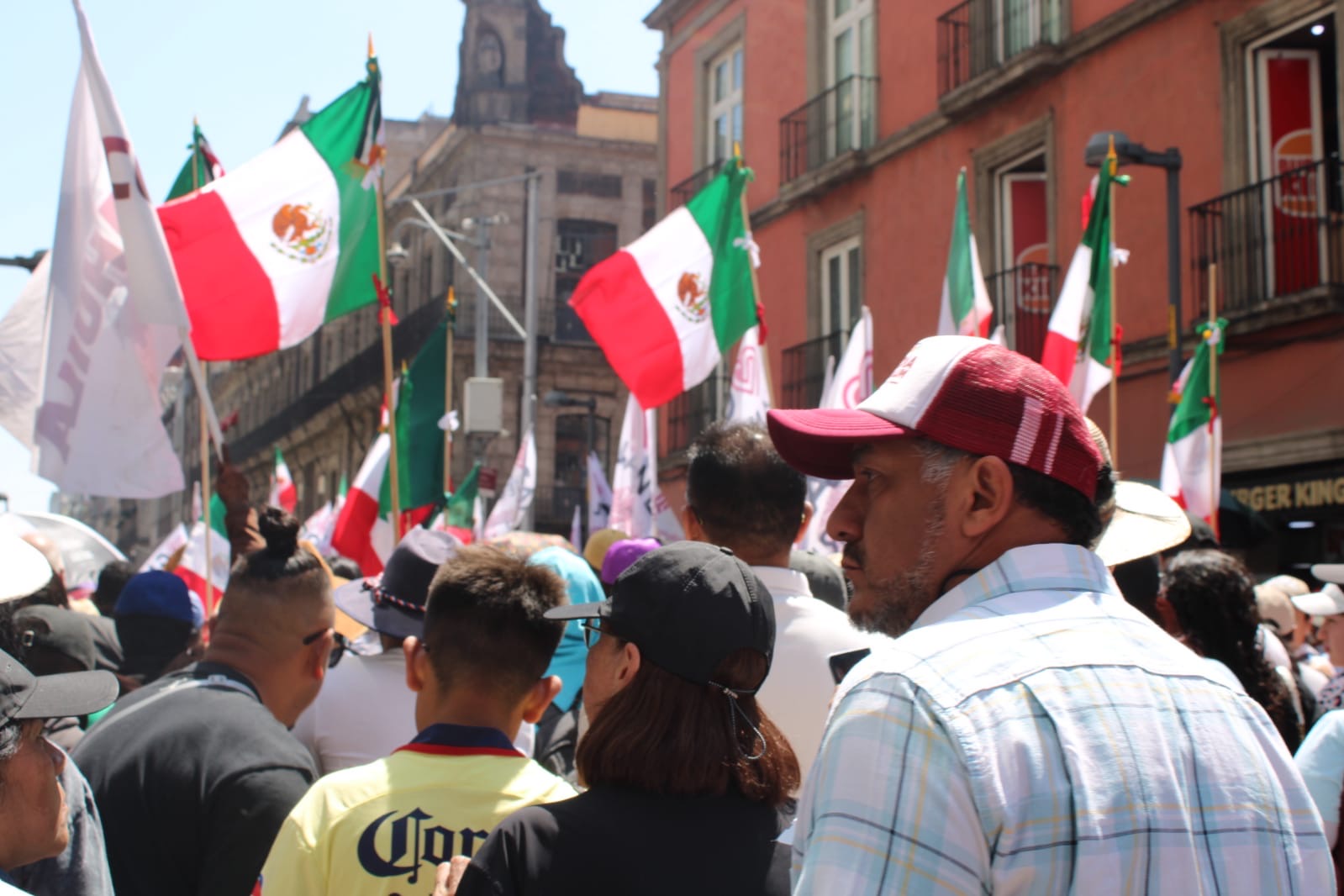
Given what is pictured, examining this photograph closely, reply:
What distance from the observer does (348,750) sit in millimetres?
3498

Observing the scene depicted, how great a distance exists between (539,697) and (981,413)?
1.34m

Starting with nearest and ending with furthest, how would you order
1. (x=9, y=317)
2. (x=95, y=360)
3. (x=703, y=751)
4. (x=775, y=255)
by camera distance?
(x=703, y=751), (x=95, y=360), (x=9, y=317), (x=775, y=255)

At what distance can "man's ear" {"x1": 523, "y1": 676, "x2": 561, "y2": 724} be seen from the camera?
2.74 metres

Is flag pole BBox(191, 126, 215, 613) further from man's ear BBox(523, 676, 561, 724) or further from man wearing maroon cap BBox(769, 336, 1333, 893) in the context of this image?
man wearing maroon cap BBox(769, 336, 1333, 893)

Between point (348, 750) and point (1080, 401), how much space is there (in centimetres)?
674

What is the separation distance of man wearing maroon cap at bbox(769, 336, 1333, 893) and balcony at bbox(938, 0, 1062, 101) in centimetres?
1325

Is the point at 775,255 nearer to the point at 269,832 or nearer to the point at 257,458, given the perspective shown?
the point at 269,832

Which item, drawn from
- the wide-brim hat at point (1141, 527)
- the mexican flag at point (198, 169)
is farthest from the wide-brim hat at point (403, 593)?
the mexican flag at point (198, 169)

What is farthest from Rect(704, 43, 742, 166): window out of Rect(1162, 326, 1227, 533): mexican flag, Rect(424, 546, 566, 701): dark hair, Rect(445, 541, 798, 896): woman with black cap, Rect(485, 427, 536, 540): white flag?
Rect(445, 541, 798, 896): woman with black cap

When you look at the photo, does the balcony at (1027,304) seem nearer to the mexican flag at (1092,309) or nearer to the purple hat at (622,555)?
the mexican flag at (1092,309)

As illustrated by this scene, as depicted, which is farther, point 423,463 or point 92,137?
point 423,463

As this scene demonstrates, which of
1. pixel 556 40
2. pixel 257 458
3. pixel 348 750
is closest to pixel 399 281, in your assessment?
pixel 556 40

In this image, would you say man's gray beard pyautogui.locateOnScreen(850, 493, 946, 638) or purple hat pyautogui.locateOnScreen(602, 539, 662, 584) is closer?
man's gray beard pyautogui.locateOnScreen(850, 493, 946, 638)

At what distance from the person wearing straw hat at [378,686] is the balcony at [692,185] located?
16.9m
